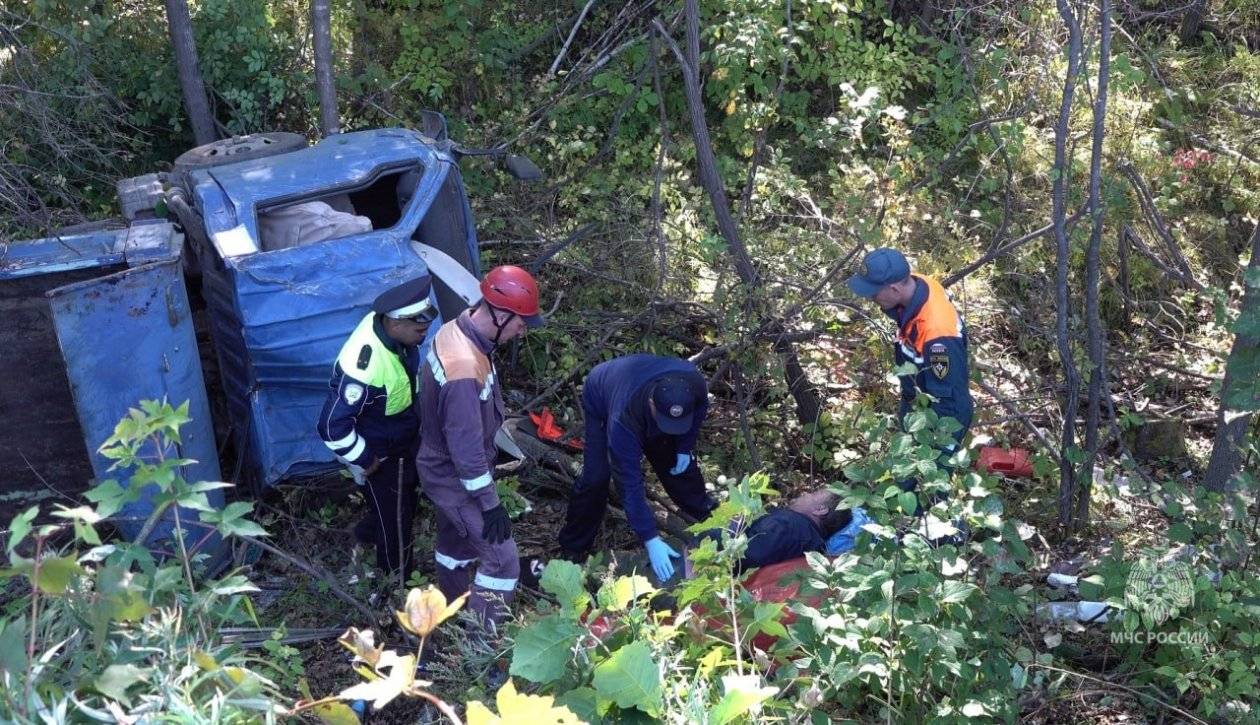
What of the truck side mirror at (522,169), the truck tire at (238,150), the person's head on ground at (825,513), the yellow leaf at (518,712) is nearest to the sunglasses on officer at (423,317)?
the person's head on ground at (825,513)

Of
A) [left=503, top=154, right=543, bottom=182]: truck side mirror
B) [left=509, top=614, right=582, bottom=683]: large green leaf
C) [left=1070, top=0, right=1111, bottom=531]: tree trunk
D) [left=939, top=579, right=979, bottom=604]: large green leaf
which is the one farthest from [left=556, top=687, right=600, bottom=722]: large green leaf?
[left=503, top=154, right=543, bottom=182]: truck side mirror

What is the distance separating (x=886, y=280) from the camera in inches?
181

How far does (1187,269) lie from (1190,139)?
2185 millimetres

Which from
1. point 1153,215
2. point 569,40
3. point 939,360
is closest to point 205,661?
Result: point 939,360

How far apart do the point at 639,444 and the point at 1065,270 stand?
2019 millimetres

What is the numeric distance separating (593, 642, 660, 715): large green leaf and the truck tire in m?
4.27

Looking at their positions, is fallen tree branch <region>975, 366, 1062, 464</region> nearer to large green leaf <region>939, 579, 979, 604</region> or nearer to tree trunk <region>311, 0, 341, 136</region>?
large green leaf <region>939, 579, 979, 604</region>

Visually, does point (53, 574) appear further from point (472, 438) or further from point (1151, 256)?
point (1151, 256)

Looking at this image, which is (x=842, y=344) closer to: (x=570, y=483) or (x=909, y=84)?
(x=570, y=483)

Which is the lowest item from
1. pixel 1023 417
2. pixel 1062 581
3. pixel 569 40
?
pixel 1062 581

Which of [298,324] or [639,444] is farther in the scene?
[298,324]

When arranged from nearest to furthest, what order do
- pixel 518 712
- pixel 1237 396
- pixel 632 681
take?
pixel 518 712 → pixel 632 681 → pixel 1237 396

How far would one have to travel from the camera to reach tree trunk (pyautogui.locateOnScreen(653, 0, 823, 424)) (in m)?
5.57

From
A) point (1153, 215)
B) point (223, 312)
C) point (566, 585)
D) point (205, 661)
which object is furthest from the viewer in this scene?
point (1153, 215)
